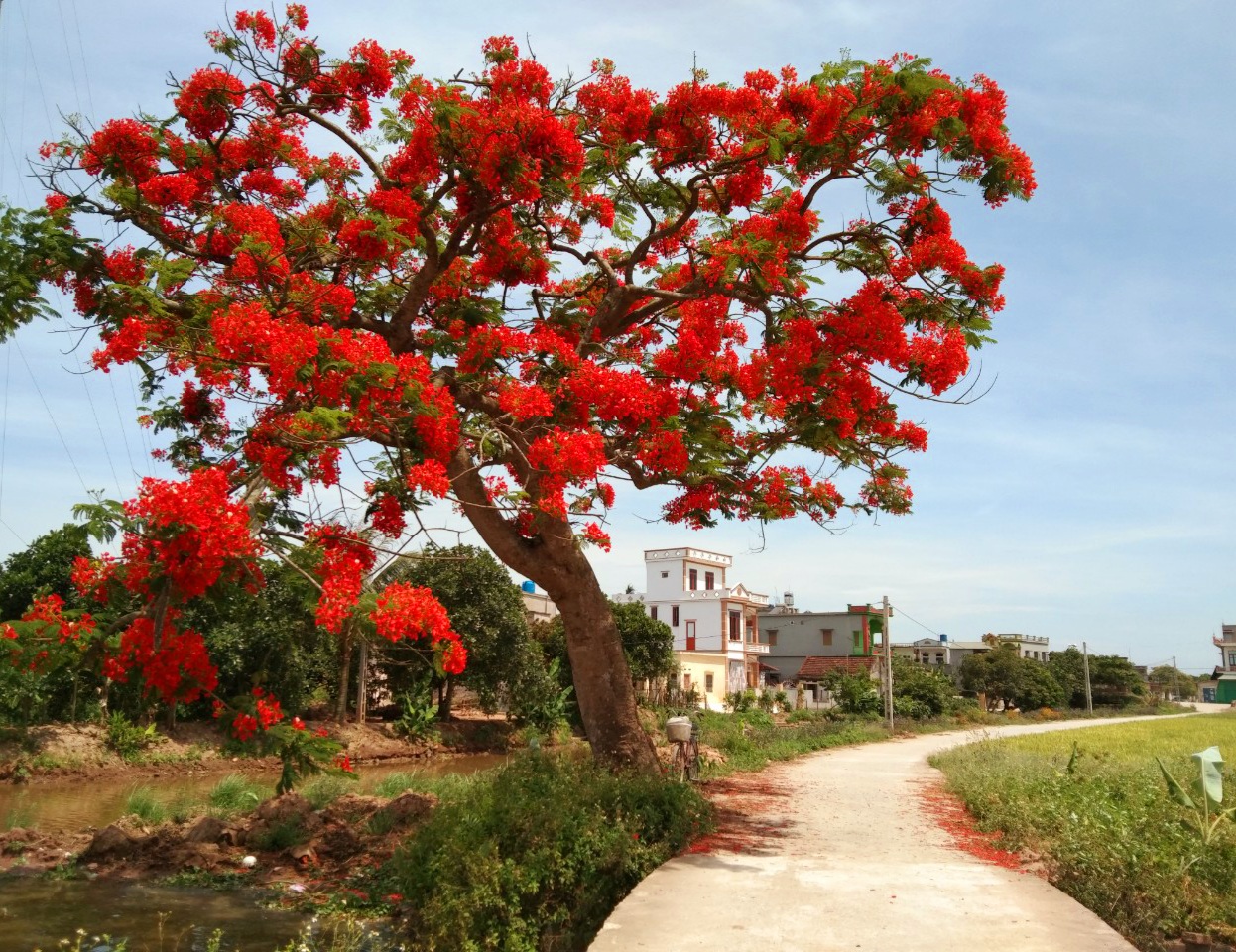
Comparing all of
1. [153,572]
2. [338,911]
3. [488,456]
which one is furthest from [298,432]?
[338,911]

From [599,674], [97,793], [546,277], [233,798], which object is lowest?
[97,793]

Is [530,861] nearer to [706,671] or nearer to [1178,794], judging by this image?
[1178,794]

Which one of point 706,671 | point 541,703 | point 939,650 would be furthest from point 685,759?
point 939,650

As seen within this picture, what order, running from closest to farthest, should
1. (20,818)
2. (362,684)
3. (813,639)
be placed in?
(20,818), (362,684), (813,639)

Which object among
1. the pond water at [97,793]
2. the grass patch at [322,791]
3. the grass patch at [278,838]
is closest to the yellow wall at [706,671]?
the pond water at [97,793]

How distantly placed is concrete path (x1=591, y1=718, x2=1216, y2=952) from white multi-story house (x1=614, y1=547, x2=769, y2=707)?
34307 millimetres

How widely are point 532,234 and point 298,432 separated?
Answer: 4804 millimetres

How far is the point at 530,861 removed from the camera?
5914 millimetres

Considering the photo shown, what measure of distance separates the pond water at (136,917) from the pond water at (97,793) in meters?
2.57

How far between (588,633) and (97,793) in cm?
925

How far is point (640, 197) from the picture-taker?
9.85 m

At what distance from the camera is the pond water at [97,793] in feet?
37.0

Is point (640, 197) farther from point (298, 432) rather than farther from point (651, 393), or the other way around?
point (298, 432)

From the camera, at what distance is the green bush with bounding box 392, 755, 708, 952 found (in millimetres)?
5602
